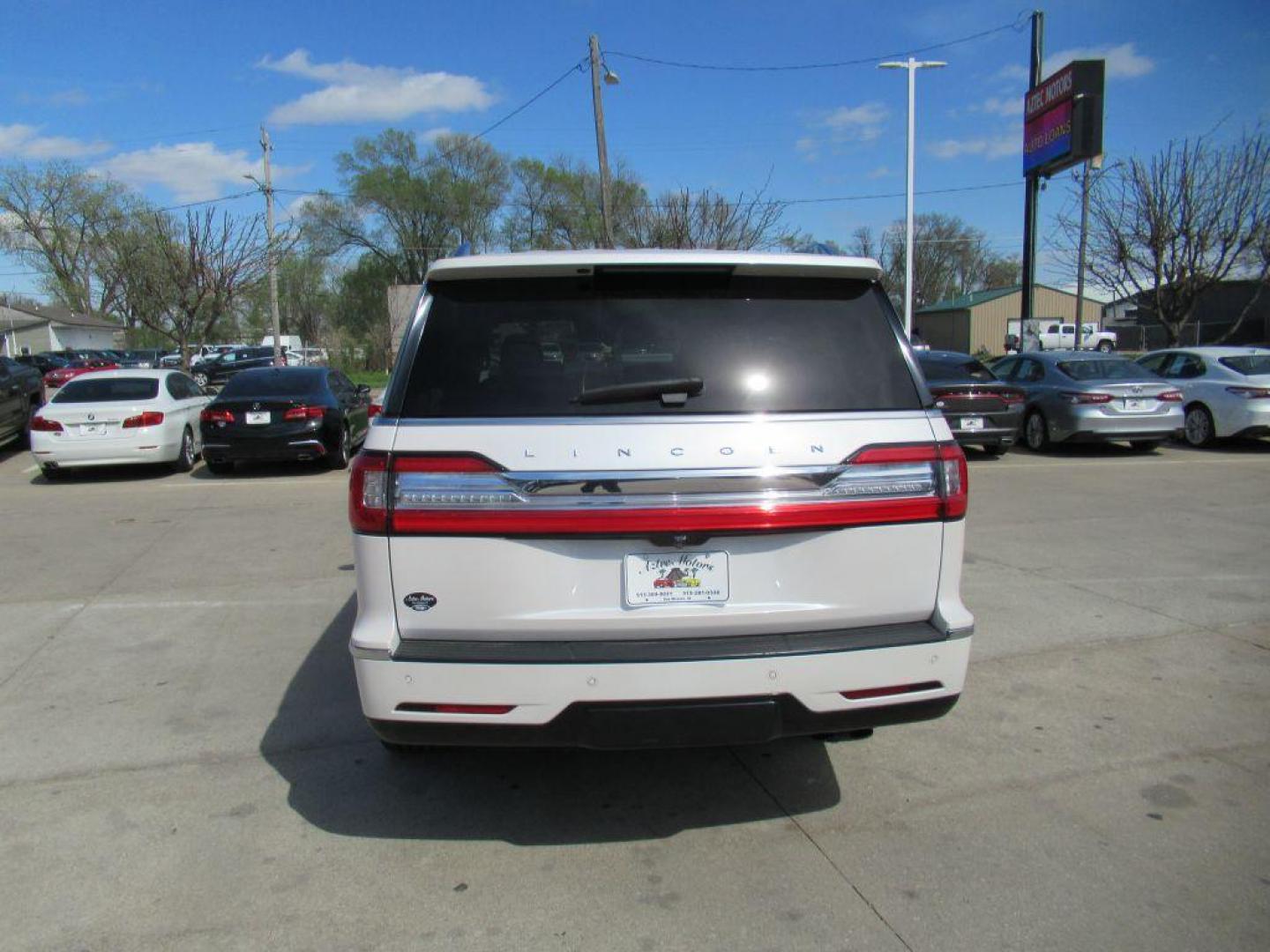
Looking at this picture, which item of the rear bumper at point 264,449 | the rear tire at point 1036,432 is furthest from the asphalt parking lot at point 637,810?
the rear tire at point 1036,432

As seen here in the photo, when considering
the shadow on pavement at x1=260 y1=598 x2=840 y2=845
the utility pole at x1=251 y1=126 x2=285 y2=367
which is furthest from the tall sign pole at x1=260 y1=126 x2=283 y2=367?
the shadow on pavement at x1=260 y1=598 x2=840 y2=845

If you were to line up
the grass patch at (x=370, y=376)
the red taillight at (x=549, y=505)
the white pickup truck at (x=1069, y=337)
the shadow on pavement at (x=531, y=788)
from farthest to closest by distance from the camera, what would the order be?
the white pickup truck at (x=1069, y=337), the grass patch at (x=370, y=376), the shadow on pavement at (x=531, y=788), the red taillight at (x=549, y=505)

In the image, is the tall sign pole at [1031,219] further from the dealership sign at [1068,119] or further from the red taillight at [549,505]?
the red taillight at [549,505]

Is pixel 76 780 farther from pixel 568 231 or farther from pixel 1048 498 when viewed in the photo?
pixel 568 231

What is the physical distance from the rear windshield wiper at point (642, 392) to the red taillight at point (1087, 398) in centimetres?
1254

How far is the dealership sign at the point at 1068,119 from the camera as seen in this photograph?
24578 millimetres

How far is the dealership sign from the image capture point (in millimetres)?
24578

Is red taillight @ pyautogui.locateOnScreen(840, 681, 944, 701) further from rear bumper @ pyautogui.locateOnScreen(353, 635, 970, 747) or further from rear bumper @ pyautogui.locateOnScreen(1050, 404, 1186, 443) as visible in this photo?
rear bumper @ pyautogui.locateOnScreen(1050, 404, 1186, 443)

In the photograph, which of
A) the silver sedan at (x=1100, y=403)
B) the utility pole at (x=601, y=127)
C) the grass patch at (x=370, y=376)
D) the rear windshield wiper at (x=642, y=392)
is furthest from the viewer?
the grass patch at (x=370, y=376)

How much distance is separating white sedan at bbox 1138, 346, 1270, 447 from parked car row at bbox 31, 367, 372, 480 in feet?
42.9

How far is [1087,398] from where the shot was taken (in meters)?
13.7

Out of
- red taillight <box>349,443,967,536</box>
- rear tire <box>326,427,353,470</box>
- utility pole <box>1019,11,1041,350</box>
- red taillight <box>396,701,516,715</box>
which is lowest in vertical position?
rear tire <box>326,427,353,470</box>

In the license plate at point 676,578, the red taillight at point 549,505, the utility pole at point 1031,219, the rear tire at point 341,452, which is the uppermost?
the utility pole at point 1031,219

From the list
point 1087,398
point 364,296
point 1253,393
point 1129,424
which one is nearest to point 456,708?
point 1087,398
